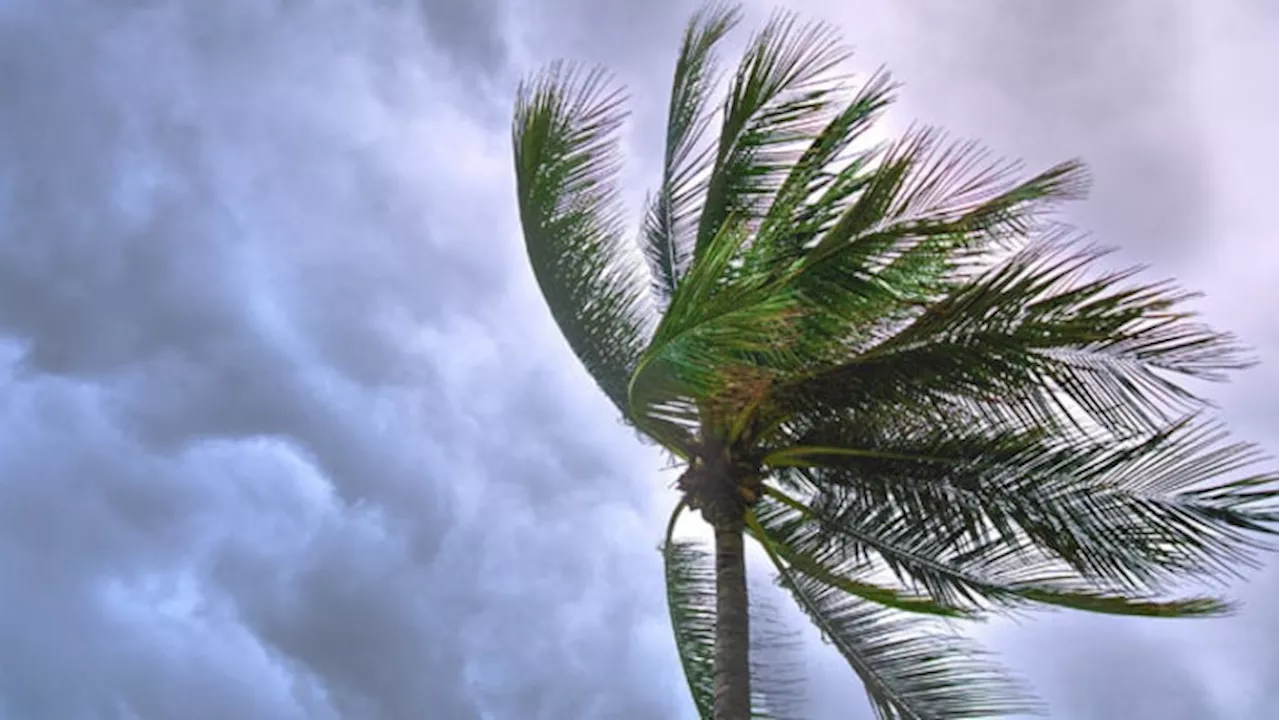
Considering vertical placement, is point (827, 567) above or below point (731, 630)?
above

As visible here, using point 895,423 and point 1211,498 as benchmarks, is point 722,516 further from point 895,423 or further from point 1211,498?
point 1211,498

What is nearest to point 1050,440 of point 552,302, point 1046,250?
point 1046,250

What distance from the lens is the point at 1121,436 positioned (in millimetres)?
8922

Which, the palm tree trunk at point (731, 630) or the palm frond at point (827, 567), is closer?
the palm tree trunk at point (731, 630)

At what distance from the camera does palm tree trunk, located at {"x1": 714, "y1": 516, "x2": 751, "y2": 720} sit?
31.1ft

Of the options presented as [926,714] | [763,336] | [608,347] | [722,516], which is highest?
[608,347]

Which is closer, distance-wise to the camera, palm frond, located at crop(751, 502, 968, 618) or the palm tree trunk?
the palm tree trunk

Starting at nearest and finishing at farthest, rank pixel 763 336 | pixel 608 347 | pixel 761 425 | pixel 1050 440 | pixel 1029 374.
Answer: pixel 763 336 → pixel 1029 374 → pixel 1050 440 → pixel 761 425 → pixel 608 347

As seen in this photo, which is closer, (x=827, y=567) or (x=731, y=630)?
(x=731, y=630)

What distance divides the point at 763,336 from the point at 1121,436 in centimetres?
332

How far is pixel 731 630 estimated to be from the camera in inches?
387

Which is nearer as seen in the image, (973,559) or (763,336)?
(763,336)

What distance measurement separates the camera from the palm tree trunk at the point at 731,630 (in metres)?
9.47

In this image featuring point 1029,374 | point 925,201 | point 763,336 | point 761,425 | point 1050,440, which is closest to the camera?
point 763,336
